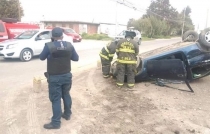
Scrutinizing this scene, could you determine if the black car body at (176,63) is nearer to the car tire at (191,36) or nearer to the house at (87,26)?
the car tire at (191,36)

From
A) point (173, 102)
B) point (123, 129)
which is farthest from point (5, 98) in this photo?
point (173, 102)

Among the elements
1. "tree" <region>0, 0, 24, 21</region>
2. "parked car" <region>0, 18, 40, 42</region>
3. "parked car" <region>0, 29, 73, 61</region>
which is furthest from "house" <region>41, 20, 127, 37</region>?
"parked car" <region>0, 29, 73, 61</region>

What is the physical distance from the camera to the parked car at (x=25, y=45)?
987cm

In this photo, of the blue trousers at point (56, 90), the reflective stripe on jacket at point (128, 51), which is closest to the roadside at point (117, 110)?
the blue trousers at point (56, 90)

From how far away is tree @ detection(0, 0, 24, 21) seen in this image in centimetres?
2547

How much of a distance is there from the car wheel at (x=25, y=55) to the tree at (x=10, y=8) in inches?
676

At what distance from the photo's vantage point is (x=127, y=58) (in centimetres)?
566

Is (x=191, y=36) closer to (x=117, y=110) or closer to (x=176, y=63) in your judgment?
(x=176, y=63)

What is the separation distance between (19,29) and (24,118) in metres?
11.3

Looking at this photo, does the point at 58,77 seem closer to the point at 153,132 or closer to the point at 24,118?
the point at 24,118

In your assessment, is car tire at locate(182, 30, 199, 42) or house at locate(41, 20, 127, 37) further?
house at locate(41, 20, 127, 37)

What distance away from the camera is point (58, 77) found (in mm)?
3561

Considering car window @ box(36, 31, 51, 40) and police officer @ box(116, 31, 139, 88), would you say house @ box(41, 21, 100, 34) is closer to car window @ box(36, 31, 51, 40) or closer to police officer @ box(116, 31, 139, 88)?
car window @ box(36, 31, 51, 40)

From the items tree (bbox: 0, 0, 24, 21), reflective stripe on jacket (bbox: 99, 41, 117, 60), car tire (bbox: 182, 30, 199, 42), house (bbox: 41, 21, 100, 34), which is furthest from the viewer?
house (bbox: 41, 21, 100, 34)
